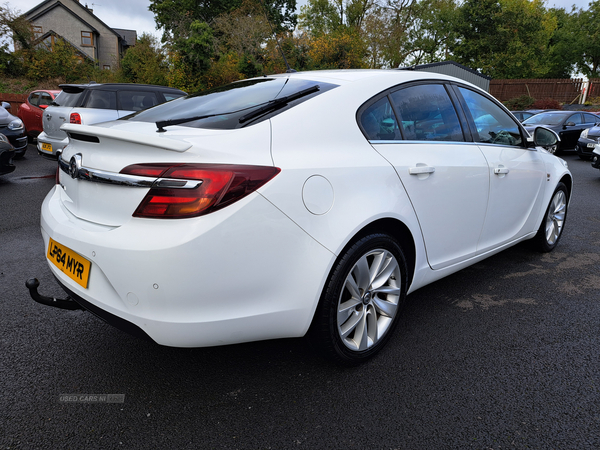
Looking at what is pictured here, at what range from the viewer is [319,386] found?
2.18 m

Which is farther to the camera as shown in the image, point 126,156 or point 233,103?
point 233,103

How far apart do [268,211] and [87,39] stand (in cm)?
4846

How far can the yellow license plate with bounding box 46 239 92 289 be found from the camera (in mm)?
1926

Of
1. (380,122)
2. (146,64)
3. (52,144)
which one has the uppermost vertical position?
(146,64)

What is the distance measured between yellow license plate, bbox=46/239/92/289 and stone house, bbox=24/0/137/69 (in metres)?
40.2

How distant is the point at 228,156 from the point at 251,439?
1.18 meters

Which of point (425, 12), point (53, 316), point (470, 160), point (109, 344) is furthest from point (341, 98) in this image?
point (425, 12)

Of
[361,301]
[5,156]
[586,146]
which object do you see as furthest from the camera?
[586,146]

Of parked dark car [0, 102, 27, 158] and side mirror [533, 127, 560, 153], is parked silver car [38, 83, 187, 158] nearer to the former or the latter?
parked dark car [0, 102, 27, 158]

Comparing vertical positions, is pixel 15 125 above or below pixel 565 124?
below

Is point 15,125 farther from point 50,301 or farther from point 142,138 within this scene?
point 142,138

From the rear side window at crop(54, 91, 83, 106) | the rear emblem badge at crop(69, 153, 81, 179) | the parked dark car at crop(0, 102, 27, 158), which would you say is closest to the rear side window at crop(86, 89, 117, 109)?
the rear side window at crop(54, 91, 83, 106)

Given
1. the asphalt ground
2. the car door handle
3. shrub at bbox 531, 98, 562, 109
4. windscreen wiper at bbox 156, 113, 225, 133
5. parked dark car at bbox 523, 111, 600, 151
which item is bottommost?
the asphalt ground

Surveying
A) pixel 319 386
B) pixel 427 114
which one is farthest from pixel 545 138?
pixel 319 386
